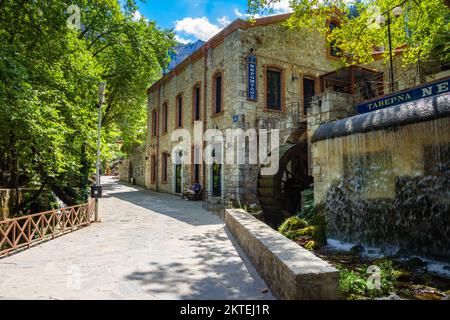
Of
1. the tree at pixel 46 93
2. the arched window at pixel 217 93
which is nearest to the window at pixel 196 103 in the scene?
the arched window at pixel 217 93

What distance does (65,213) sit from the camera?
25.4 feet

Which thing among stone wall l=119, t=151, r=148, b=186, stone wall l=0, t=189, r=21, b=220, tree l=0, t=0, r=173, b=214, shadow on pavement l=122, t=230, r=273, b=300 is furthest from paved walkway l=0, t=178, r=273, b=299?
stone wall l=119, t=151, r=148, b=186

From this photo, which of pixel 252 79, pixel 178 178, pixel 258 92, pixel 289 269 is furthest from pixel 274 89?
pixel 289 269

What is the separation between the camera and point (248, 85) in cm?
1351

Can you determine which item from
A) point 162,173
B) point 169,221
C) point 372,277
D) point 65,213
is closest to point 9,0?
point 65,213

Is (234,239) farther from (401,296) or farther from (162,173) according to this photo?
(162,173)

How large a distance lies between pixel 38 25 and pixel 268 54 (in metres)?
9.57

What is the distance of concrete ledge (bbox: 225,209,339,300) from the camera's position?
2809 mm

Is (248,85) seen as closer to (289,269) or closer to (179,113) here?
(179,113)

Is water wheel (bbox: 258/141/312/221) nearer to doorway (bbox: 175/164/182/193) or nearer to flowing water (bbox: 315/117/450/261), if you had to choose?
flowing water (bbox: 315/117/450/261)

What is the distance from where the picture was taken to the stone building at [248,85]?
43.5ft

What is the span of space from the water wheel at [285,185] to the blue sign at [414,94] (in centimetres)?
303

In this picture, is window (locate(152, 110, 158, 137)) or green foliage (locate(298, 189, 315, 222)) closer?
green foliage (locate(298, 189, 315, 222))

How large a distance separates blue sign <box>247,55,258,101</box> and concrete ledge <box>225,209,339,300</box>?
9.40 m
